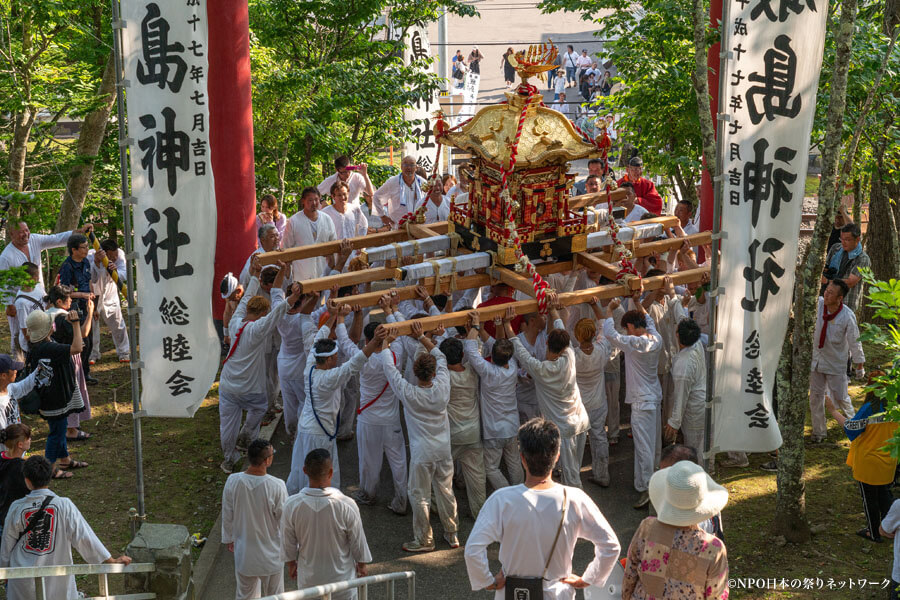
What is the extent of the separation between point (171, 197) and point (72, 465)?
10.6 feet

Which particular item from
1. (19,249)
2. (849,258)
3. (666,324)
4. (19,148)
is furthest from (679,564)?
(19,148)

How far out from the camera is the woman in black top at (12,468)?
20.9 ft

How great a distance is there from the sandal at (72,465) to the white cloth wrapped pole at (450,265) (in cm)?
341

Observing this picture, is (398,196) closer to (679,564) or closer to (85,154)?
(85,154)

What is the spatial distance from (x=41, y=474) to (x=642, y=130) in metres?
7.85

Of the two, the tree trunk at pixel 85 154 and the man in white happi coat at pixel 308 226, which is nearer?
the man in white happi coat at pixel 308 226

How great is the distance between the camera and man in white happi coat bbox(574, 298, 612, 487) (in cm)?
847

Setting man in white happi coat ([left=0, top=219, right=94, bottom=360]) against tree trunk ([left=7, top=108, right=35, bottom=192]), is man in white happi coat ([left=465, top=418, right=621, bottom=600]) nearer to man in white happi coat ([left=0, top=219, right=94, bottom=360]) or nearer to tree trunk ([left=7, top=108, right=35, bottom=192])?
man in white happi coat ([left=0, top=219, right=94, bottom=360])

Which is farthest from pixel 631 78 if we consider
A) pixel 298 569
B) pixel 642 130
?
pixel 298 569

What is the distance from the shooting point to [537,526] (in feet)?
16.3

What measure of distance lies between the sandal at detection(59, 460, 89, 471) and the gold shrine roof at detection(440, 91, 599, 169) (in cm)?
458

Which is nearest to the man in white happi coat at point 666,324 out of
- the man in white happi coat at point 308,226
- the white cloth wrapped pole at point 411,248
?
the white cloth wrapped pole at point 411,248

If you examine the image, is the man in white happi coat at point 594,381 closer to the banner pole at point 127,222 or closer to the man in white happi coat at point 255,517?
the man in white happi coat at point 255,517

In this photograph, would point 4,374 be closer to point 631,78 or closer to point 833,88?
point 833,88
